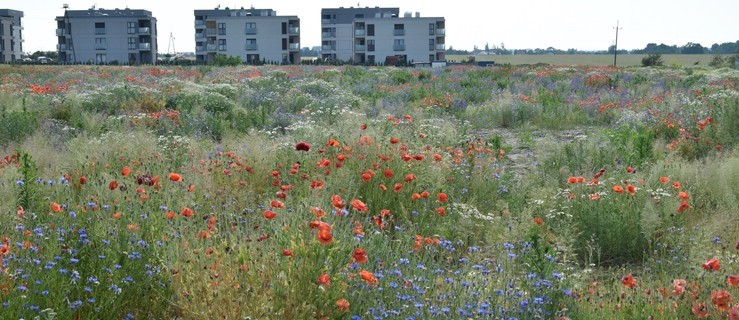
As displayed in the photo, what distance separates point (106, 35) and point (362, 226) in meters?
103

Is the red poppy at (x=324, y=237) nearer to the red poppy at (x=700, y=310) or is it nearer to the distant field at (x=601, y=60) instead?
the red poppy at (x=700, y=310)

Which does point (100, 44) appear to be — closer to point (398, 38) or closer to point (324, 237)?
point (398, 38)

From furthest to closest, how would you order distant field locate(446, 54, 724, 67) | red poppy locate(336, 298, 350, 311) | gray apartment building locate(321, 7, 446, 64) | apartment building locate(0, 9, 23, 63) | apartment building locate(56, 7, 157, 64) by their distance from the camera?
1. apartment building locate(0, 9, 23, 63)
2. distant field locate(446, 54, 724, 67)
3. apartment building locate(56, 7, 157, 64)
4. gray apartment building locate(321, 7, 446, 64)
5. red poppy locate(336, 298, 350, 311)

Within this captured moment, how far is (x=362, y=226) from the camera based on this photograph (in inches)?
210

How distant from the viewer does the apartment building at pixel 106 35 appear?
9994 cm

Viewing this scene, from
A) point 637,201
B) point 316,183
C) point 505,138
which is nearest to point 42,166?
point 316,183

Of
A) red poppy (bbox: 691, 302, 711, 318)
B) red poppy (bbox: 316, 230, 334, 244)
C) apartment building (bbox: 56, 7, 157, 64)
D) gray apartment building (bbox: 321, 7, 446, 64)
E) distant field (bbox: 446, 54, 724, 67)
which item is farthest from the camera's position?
distant field (bbox: 446, 54, 724, 67)

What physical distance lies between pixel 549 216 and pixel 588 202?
58 cm

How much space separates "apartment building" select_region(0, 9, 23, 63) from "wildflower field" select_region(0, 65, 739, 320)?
105639mm

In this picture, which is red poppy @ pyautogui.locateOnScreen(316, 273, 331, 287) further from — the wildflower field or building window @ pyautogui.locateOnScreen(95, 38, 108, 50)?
building window @ pyautogui.locateOnScreen(95, 38, 108, 50)

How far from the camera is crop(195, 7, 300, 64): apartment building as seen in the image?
100312 mm

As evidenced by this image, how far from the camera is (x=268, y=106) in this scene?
56.3 ft

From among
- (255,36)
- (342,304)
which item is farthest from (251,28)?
(342,304)

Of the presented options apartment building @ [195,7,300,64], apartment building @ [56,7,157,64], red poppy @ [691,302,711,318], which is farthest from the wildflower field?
apartment building @ [56,7,157,64]
